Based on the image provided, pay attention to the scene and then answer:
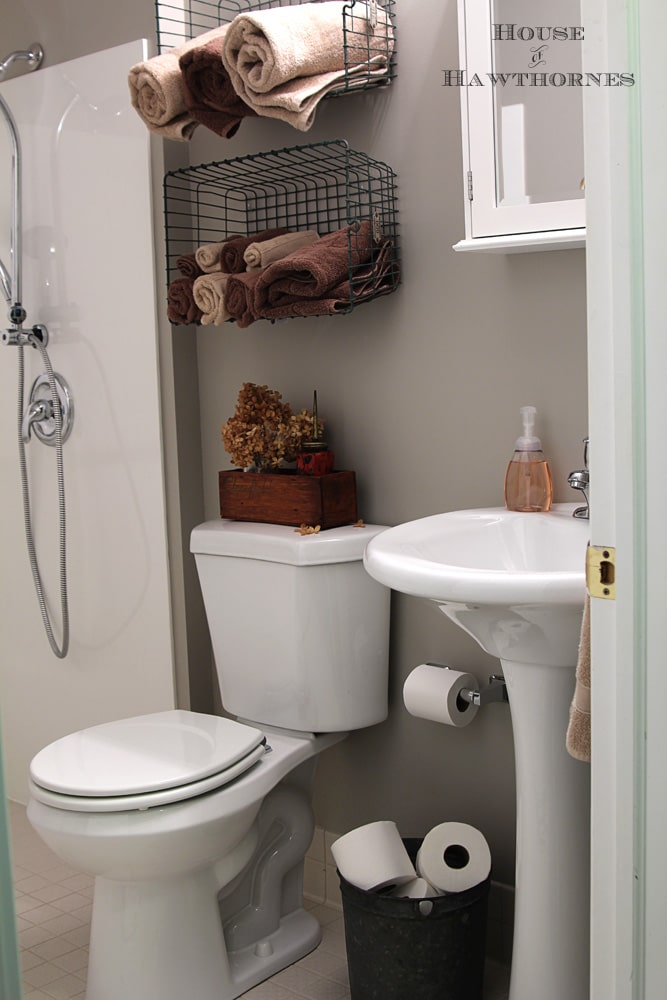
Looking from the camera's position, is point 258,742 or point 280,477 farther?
point 280,477

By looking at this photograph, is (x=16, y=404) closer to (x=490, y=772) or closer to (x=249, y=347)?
(x=249, y=347)

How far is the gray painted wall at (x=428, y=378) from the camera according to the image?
1878 millimetres

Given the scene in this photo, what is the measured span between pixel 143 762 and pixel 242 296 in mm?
883

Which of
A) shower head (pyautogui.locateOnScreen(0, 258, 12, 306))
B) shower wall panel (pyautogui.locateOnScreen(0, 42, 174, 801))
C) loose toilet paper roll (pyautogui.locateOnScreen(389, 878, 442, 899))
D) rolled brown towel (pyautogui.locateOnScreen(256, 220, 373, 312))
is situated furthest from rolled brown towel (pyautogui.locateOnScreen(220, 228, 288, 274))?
loose toilet paper roll (pyautogui.locateOnScreen(389, 878, 442, 899))

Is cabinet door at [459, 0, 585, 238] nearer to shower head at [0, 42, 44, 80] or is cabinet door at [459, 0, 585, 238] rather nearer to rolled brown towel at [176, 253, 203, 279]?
rolled brown towel at [176, 253, 203, 279]

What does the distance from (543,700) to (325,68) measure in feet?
3.84

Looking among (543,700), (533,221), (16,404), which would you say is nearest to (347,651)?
(543,700)

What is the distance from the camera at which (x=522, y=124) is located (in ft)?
5.68

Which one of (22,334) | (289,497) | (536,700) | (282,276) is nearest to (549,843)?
(536,700)

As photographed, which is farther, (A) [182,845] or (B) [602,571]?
(A) [182,845]

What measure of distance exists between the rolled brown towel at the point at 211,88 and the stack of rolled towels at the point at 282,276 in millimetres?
233

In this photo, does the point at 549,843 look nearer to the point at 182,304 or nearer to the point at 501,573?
the point at 501,573

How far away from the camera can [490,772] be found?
2014 millimetres

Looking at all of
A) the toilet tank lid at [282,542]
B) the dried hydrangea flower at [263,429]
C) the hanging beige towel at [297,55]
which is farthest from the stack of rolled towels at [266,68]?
the toilet tank lid at [282,542]
